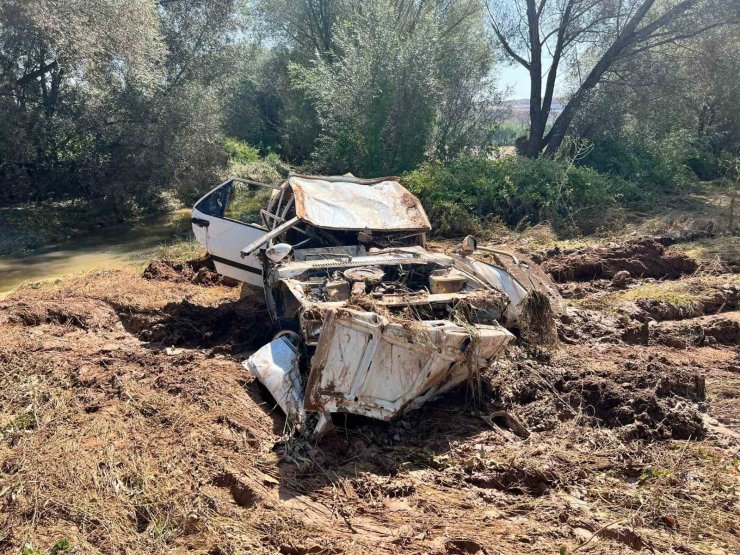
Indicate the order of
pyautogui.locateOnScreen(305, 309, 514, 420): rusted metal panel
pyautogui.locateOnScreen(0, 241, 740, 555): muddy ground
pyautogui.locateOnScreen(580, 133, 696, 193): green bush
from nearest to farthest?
pyautogui.locateOnScreen(0, 241, 740, 555): muddy ground
pyautogui.locateOnScreen(305, 309, 514, 420): rusted metal panel
pyautogui.locateOnScreen(580, 133, 696, 193): green bush

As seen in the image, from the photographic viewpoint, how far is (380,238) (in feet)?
23.1

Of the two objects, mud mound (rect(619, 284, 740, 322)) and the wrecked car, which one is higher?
the wrecked car

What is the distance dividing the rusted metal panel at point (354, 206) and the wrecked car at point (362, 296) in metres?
0.02

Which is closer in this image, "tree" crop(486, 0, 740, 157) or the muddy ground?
the muddy ground

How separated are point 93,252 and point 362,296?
10.7 metres

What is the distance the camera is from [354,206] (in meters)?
7.20

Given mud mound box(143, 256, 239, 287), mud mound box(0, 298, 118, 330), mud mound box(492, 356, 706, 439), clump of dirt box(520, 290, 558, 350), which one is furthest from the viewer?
mud mound box(143, 256, 239, 287)

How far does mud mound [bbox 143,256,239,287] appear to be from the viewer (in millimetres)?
9336

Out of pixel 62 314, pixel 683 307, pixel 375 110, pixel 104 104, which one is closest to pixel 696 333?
pixel 683 307

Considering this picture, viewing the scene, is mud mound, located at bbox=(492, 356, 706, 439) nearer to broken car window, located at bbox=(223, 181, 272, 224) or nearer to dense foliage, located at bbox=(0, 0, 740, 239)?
dense foliage, located at bbox=(0, 0, 740, 239)

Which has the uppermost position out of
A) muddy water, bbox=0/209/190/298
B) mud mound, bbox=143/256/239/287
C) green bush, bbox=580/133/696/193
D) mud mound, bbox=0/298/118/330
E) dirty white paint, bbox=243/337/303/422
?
green bush, bbox=580/133/696/193

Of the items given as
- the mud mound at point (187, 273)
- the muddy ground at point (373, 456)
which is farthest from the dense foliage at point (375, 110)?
the muddy ground at point (373, 456)

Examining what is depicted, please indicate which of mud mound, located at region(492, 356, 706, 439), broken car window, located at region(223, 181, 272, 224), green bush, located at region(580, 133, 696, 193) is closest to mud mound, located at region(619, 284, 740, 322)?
mud mound, located at region(492, 356, 706, 439)

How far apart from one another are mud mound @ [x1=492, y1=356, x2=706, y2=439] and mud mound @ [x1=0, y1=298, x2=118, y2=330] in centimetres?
493
